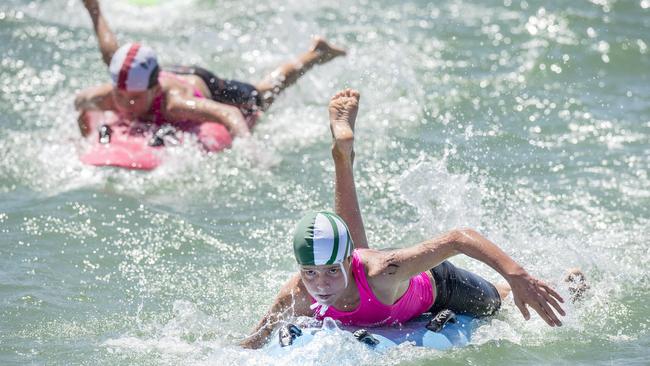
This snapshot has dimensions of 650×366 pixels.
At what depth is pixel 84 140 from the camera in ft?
35.6

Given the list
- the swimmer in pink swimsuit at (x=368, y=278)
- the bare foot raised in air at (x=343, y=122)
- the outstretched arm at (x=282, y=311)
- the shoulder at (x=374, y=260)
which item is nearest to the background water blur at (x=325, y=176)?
the outstretched arm at (x=282, y=311)

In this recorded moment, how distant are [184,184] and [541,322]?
165 inches

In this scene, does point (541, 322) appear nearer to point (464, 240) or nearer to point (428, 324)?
point (428, 324)

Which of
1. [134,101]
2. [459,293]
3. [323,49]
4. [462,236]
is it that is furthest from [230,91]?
[462,236]

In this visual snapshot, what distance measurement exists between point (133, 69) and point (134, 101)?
43 cm

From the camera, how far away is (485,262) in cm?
600

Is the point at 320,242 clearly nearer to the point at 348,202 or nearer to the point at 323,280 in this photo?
the point at 323,280

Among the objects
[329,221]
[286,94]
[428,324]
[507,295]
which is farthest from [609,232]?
[286,94]

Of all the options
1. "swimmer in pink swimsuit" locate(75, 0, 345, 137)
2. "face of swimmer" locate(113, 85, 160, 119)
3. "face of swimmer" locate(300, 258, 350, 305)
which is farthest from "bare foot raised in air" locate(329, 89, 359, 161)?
"face of swimmer" locate(113, 85, 160, 119)

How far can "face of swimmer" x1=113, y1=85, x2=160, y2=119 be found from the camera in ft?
34.6

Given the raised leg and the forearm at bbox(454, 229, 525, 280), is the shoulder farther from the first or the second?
the raised leg

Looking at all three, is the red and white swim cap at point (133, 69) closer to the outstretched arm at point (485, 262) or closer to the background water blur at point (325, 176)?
the background water blur at point (325, 176)

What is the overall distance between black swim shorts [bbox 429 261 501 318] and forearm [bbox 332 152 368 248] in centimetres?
54

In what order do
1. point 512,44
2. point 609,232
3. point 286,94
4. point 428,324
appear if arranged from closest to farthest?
point 428,324 < point 609,232 < point 286,94 < point 512,44
